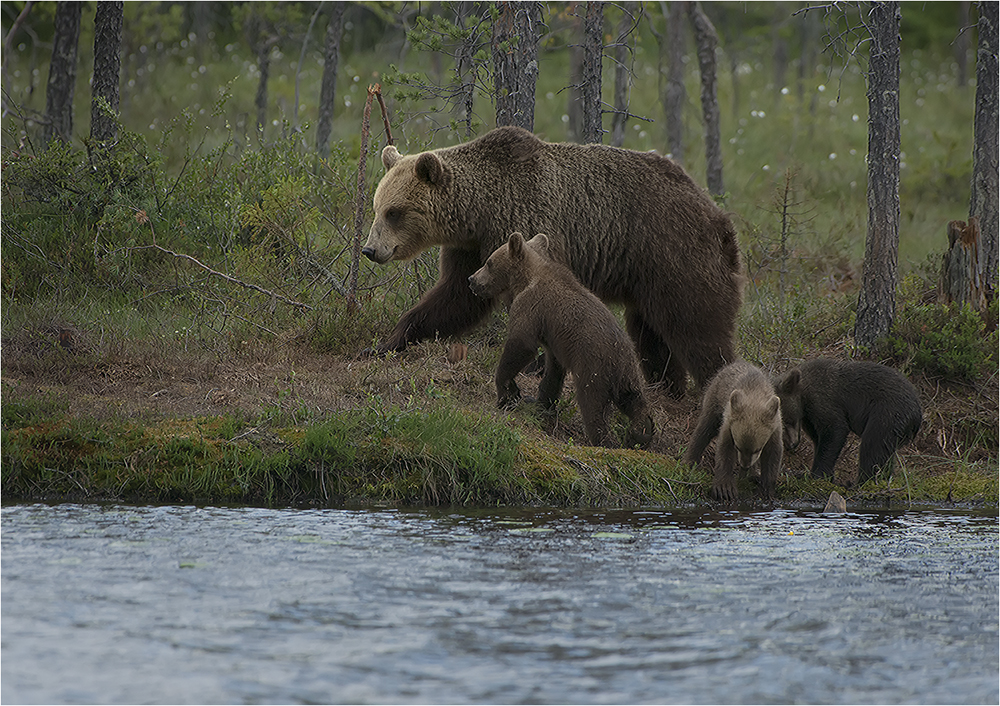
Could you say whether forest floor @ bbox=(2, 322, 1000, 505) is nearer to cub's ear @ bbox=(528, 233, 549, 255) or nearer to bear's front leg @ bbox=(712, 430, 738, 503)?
bear's front leg @ bbox=(712, 430, 738, 503)

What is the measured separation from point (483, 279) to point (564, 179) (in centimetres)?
121

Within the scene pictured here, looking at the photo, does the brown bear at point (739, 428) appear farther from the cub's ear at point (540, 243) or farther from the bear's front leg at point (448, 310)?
the bear's front leg at point (448, 310)

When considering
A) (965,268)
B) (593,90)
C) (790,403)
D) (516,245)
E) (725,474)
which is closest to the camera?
(725,474)

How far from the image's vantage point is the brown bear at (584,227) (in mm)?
8570

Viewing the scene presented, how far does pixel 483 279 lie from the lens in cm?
814

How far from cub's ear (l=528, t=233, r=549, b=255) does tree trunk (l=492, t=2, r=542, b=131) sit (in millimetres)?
1933

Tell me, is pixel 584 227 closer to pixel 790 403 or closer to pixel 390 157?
pixel 390 157

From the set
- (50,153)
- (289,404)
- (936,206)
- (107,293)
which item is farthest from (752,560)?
(936,206)

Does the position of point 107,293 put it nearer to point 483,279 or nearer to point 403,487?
point 483,279

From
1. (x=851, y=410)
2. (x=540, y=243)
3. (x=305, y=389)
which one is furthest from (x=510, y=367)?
(x=851, y=410)

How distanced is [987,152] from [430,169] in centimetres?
509

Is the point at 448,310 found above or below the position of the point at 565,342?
above

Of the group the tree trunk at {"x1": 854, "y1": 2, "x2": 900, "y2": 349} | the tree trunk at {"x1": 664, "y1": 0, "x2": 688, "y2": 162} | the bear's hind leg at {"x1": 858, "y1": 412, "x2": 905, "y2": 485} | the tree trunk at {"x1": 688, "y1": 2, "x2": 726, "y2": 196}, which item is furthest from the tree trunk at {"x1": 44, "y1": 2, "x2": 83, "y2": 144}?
the bear's hind leg at {"x1": 858, "y1": 412, "x2": 905, "y2": 485}

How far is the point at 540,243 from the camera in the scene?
823 cm
